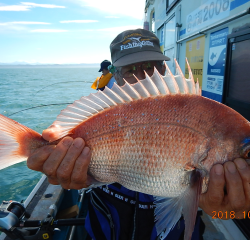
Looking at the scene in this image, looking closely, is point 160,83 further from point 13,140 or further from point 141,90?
point 13,140

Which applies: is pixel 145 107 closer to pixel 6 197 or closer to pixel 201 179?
pixel 201 179

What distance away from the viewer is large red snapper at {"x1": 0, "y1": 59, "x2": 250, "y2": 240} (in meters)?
1.21

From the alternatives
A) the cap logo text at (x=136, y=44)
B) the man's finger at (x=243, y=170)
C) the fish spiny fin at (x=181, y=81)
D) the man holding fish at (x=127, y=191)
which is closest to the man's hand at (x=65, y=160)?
the man holding fish at (x=127, y=191)

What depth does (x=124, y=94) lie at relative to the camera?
1.41m

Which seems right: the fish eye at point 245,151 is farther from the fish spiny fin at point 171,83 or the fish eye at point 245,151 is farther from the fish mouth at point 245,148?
the fish spiny fin at point 171,83

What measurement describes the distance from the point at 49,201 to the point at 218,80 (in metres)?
3.00

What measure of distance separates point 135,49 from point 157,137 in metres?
1.20

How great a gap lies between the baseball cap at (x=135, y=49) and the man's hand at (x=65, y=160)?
104cm

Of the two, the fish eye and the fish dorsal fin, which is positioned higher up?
the fish dorsal fin

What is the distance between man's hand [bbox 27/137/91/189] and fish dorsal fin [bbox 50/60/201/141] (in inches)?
3.6

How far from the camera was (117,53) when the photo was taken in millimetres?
2230

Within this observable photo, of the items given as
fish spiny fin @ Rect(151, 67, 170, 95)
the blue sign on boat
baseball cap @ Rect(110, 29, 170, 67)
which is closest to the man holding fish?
baseball cap @ Rect(110, 29, 170, 67)

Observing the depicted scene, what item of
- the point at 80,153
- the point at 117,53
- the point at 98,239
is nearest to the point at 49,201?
the point at 98,239

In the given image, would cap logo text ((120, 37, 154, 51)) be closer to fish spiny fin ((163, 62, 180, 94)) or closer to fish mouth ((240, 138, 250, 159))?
fish spiny fin ((163, 62, 180, 94))
